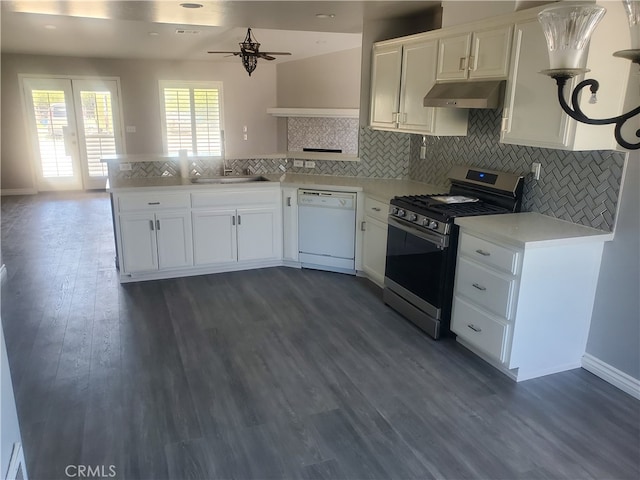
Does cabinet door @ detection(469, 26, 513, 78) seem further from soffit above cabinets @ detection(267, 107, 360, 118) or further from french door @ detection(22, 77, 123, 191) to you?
french door @ detection(22, 77, 123, 191)

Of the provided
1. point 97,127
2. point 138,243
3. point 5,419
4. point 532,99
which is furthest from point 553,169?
point 97,127

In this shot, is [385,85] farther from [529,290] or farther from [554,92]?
[529,290]

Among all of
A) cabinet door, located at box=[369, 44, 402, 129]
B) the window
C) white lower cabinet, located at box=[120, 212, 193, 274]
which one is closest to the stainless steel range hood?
cabinet door, located at box=[369, 44, 402, 129]

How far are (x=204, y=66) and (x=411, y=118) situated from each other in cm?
681

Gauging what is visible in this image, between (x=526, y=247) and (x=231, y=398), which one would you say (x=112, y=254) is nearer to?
(x=231, y=398)

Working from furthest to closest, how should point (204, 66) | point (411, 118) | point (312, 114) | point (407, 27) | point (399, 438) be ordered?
point (204, 66)
point (312, 114)
point (407, 27)
point (411, 118)
point (399, 438)

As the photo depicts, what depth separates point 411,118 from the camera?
3912mm

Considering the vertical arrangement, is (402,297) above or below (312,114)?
below

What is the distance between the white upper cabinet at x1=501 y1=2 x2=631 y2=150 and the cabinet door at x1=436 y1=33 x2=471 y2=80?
45 centimetres

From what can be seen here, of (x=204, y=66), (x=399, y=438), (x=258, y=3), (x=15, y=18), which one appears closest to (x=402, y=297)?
(x=399, y=438)

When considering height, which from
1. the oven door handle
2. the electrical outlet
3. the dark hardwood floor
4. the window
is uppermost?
the window

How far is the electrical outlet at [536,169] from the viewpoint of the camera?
10.3 feet

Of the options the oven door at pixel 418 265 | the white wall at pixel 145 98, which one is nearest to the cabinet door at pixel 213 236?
the oven door at pixel 418 265

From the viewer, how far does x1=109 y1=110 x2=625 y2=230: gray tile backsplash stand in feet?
9.08
